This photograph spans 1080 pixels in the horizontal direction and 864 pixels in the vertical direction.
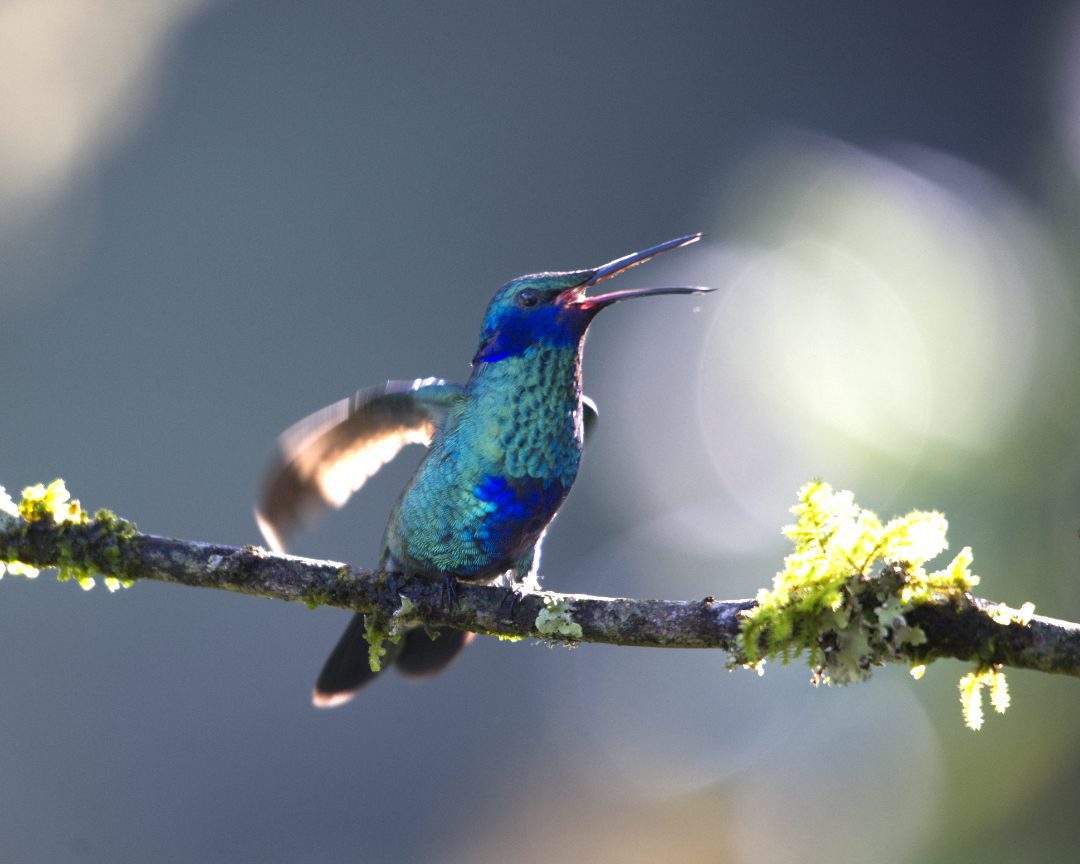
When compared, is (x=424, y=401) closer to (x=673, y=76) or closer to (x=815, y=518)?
(x=815, y=518)

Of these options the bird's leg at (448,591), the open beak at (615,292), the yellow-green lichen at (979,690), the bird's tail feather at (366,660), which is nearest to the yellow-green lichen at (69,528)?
the bird's leg at (448,591)

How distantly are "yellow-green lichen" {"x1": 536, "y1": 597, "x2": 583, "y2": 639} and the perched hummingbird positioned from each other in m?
0.46

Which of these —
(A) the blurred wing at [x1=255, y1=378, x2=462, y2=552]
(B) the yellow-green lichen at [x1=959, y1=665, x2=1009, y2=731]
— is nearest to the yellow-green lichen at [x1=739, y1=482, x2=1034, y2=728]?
(B) the yellow-green lichen at [x1=959, y1=665, x2=1009, y2=731]

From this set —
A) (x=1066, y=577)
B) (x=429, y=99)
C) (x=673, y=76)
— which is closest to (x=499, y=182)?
(x=429, y=99)

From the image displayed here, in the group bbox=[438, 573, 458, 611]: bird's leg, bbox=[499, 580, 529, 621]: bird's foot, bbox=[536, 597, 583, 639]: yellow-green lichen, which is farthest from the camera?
bbox=[438, 573, 458, 611]: bird's leg

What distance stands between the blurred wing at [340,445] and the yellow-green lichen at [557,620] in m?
0.79

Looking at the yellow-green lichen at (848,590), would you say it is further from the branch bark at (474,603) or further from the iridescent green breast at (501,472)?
the iridescent green breast at (501,472)

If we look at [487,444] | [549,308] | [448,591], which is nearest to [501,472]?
[487,444]

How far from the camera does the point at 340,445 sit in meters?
3.05

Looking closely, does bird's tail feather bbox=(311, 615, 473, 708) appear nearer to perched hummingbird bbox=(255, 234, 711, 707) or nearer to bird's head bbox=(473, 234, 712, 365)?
perched hummingbird bbox=(255, 234, 711, 707)

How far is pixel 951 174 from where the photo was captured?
257 inches

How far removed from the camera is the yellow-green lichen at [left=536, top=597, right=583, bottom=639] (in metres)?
2.26

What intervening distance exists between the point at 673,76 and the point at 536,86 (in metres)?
0.95

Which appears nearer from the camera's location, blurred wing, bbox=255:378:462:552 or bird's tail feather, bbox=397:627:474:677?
blurred wing, bbox=255:378:462:552
